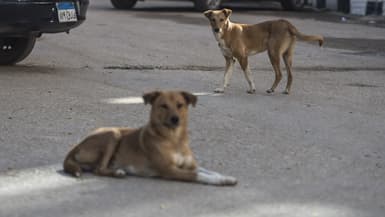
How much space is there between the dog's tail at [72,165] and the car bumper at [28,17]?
15.6 ft

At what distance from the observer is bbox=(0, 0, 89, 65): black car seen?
10.5 m

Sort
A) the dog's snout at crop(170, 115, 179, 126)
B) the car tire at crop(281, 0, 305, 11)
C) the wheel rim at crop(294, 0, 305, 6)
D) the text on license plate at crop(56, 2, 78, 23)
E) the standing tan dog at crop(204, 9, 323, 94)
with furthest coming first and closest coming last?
the wheel rim at crop(294, 0, 305, 6), the car tire at crop(281, 0, 305, 11), the text on license plate at crop(56, 2, 78, 23), the standing tan dog at crop(204, 9, 323, 94), the dog's snout at crop(170, 115, 179, 126)

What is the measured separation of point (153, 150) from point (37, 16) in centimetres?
525

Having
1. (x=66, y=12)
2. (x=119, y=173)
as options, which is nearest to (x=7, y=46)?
(x=66, y=12)

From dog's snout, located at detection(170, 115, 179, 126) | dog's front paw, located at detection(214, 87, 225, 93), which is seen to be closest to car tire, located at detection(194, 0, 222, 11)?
dog's front paw, located at detection(214, 87, 225, 93)

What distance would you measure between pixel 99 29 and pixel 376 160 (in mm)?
11412

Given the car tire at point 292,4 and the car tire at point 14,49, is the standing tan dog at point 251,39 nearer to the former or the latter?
the car tire at point 14,49

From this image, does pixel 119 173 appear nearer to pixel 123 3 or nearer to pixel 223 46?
pixel 223 46

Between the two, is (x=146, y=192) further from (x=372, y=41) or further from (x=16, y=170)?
(x=372, y=41)

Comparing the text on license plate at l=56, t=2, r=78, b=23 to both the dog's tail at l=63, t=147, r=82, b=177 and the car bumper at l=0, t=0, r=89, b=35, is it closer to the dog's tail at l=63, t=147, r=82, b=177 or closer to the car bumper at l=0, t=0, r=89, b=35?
the car bumper at l=0, t=0, r=89, b=35

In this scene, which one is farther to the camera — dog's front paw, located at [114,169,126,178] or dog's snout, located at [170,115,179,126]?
dog's front paw, located at [114,169,126,178]

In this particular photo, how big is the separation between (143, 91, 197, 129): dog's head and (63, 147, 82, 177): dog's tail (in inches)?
25.2

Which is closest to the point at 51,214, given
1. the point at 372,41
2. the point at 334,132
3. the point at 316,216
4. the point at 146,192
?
the point at 146,192

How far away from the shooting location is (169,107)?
578 cm
